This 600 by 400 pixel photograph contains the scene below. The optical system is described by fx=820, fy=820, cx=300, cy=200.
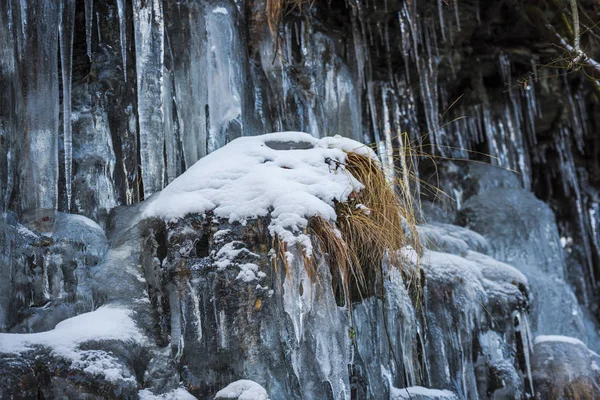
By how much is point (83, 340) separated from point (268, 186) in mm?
1350

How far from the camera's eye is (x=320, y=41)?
7.93 meters

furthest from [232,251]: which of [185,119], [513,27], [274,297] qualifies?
[513,27]

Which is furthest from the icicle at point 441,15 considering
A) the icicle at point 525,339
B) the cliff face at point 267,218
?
the icicle at point 525,339

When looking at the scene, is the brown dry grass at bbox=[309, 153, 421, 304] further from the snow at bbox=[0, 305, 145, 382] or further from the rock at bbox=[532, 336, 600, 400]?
the rock at bbox=[532, 336, 600, 400]

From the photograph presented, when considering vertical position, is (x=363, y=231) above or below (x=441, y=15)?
below

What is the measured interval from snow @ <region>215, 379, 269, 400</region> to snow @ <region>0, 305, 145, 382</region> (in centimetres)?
50

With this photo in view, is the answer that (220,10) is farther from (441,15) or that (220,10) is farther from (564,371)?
(564,371)

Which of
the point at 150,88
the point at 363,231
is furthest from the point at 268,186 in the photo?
the point at 150,88

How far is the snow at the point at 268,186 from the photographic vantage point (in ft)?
15.5

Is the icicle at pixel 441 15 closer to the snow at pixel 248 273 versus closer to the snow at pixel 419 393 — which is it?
the snow at pixel 419 393

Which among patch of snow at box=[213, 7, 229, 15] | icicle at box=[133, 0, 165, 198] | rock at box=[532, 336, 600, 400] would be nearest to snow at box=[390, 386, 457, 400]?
rock at box=[532, 336, 600, 400]

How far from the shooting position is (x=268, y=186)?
15.8 ft

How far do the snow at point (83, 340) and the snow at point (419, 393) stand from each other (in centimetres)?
203

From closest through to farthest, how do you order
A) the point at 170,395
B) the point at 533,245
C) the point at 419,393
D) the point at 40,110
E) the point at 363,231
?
the point at 170,395 → the point at 363,231 → the point at 40,110 → the point at 419,393 → the point at 533,245
